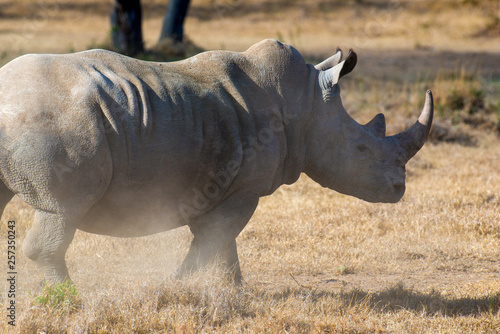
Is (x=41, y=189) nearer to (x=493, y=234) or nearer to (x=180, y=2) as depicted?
(x=493, y=234)

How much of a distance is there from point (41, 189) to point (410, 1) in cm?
2340

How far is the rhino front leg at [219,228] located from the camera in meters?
4.36

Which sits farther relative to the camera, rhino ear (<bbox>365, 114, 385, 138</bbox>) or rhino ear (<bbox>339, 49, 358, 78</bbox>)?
rhino ear (<bbox>365, 114, 385, 138</bbox>)

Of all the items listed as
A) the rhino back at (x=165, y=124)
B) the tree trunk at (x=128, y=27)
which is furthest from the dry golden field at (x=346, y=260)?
the tree trunk at (x=128, y=27)

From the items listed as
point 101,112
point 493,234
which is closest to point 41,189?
point 101,112

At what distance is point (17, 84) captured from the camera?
12.1 ft

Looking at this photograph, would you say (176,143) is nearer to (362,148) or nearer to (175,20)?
(362,148)

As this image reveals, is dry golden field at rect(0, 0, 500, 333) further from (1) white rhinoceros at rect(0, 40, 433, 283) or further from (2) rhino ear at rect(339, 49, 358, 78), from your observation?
(2) rhino ear at rect(339, 49, 358, 78)

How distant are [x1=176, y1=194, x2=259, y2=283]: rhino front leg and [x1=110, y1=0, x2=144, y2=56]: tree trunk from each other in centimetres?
1033

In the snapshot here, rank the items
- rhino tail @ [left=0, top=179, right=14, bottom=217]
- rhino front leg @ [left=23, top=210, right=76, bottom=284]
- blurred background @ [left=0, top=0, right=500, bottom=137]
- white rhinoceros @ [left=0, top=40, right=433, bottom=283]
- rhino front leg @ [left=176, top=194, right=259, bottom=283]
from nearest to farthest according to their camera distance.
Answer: white rhinoceros @ [left=0, top=40, right=433, bottom=283]
rhino front leg @ [left=23, top=210, right=76, bottom=284]
rhino tail @ [left=0, top=179, right=14, bottom=217]
rhino front leg @ [left=176, top=194, right=259, bottom=283]
blurred background @ [left=0, top=0, right=500, bottom=137]

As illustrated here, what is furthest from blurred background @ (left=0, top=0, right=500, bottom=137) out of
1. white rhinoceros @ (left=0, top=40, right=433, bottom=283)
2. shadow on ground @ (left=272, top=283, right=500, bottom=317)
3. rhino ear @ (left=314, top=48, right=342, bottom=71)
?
white rhinoceros @ (left=0, top=40, right=433, bottom=283)

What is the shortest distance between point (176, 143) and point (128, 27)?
35.7 feet

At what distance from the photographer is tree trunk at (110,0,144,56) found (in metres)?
14.2

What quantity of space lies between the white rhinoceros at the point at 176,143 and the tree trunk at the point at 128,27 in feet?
33.1
